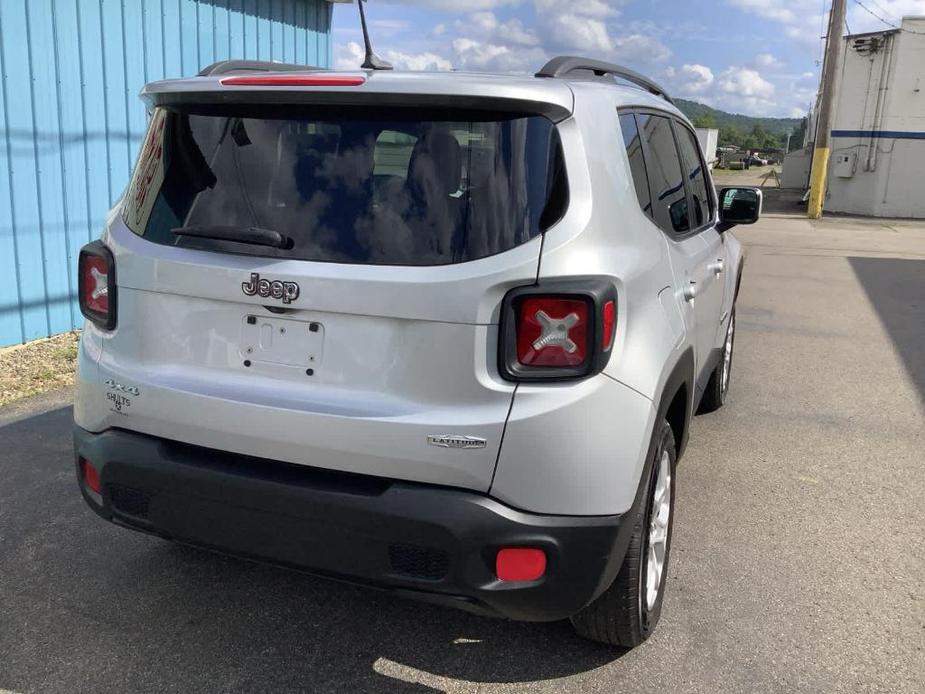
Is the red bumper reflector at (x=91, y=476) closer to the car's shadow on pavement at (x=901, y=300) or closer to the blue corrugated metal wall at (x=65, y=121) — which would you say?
the blue corrugated metal wall at (x=65, y=121)

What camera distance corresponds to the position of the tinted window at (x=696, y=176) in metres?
3.93

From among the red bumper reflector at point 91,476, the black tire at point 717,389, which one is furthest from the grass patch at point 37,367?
the black tire at point 717,389

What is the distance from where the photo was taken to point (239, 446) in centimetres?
243

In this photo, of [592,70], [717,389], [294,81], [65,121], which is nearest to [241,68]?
[294,81]

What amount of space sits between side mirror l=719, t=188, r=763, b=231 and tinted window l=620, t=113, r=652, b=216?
1.67 metres

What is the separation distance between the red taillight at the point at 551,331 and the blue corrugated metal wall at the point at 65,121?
550 centimetres

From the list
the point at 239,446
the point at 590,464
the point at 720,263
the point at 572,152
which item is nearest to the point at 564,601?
the point at 590,464

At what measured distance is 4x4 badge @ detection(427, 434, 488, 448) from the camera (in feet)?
7.18

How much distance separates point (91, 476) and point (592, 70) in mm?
2176

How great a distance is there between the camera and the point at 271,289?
7.64ft

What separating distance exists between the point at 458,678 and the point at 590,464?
3.13ft

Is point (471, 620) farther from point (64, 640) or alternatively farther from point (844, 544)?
point (844, 544)

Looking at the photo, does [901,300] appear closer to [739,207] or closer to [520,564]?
[739,207]

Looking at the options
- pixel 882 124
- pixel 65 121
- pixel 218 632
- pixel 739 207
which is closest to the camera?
pixel 218 632
